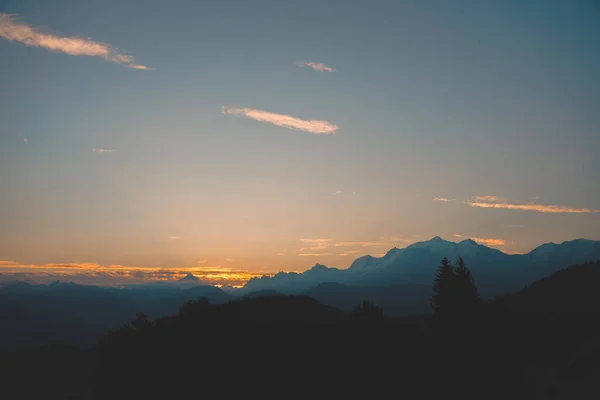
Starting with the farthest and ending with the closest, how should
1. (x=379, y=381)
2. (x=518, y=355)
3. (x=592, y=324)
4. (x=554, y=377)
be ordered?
(x=592, y=324), (x=518, y=355), (x=379, y=381), (x=554, y=377)

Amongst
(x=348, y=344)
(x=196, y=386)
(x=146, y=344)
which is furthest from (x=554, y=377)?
(x=146, y=344)

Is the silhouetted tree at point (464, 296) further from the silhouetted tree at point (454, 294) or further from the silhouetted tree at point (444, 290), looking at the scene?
the silhouetted tree at point (444, 290)

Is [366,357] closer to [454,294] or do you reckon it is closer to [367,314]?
[367,314]

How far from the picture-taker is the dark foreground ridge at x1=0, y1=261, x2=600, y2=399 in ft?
149

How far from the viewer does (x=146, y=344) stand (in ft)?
178

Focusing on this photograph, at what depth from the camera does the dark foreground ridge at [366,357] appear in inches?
1788

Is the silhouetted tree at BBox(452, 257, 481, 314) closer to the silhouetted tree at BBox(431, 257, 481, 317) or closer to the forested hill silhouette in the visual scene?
the silhouetted tree at BBox(431, 257, 481, 317)

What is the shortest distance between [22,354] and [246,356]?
104146 mm

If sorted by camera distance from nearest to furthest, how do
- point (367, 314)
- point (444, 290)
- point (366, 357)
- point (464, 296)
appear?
point (366, 357) < point (367, 314) < point (464, 296) < point (444, 290)

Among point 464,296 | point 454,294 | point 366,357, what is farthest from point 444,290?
point 366,357

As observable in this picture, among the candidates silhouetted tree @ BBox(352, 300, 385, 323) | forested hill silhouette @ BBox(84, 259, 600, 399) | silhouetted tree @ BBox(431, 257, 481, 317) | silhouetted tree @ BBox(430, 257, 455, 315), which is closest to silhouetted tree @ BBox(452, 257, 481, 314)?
silhouetted tree @ BBox(431, 257, 481, 317)

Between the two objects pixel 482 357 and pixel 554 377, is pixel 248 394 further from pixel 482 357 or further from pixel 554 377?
pixel 554 377

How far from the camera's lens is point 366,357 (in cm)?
4872

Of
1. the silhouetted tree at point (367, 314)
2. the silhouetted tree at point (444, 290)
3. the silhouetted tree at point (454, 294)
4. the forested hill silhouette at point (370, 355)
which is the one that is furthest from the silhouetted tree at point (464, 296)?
the silhouetted tree at point (367, 314)
